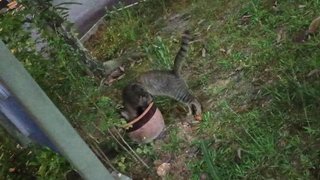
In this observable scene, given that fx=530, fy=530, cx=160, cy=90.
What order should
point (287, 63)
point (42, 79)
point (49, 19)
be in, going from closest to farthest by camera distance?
point (42, 79)
point (287, 63)
point (49, 19)

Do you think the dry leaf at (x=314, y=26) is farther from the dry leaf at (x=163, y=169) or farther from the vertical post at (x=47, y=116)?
the vertical post at (x=47, y=116)

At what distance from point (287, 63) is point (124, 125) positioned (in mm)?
1401

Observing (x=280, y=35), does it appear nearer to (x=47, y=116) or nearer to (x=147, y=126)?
(x=147, y=126)

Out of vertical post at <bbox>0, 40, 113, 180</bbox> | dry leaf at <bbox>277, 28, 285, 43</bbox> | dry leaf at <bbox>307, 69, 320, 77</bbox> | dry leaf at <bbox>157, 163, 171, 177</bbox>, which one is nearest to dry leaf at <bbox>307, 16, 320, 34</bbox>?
dry leaf at <bbox>277, 28, 285, 43</bbox>

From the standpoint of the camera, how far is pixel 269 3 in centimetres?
512


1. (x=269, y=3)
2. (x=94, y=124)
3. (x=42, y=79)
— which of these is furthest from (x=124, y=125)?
(x=269, y=3)

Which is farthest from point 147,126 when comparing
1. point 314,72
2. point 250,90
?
point 314,72

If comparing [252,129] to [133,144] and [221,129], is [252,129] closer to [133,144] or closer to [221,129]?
[221,129]

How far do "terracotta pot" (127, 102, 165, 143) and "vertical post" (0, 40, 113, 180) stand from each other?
1.02 meters

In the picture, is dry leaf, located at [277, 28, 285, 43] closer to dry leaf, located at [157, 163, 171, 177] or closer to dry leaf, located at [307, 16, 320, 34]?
dry leaf, located at [307, 16, 320, 34]

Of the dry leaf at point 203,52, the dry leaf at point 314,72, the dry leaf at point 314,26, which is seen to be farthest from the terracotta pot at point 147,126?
the dry leaf at point 314,26

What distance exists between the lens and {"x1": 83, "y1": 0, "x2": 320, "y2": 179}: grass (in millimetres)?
3572

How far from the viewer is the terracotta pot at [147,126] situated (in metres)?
4.22

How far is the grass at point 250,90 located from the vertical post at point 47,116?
879 mm
